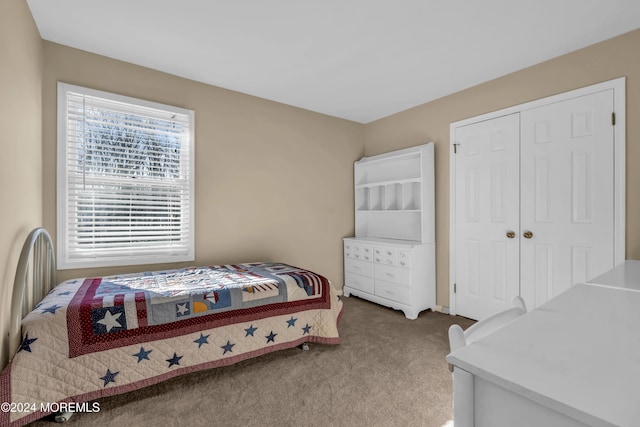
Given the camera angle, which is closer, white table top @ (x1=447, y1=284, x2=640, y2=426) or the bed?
white table top @ (x1=447, y1=284, x2=640, y2=426)

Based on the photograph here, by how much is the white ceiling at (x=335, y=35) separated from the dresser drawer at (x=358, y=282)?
2.31 m

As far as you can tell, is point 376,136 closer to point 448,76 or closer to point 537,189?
point 448,76

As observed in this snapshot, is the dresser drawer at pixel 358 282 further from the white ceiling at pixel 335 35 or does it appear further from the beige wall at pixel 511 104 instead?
the white ceiling at pixel 335 35

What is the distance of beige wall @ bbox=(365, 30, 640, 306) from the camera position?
7.32ft

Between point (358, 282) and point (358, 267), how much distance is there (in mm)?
198

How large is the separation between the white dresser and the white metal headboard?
303cm

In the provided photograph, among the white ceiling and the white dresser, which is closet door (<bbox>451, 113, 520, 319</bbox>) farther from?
the white ceiling

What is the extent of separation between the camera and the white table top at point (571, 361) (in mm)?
510

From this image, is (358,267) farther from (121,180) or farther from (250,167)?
(121,180)

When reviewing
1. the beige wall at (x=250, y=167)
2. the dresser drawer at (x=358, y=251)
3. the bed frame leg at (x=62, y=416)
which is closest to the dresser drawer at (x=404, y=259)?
the dresser drawer at (x=358, y=251)

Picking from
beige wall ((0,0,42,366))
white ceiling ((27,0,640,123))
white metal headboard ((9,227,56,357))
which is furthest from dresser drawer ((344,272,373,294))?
beige wall ((0,0,42,366))

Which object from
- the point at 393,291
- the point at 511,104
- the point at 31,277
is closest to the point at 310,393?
the point at 393,291

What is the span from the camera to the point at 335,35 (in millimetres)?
2297

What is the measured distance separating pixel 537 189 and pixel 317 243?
243 cm
